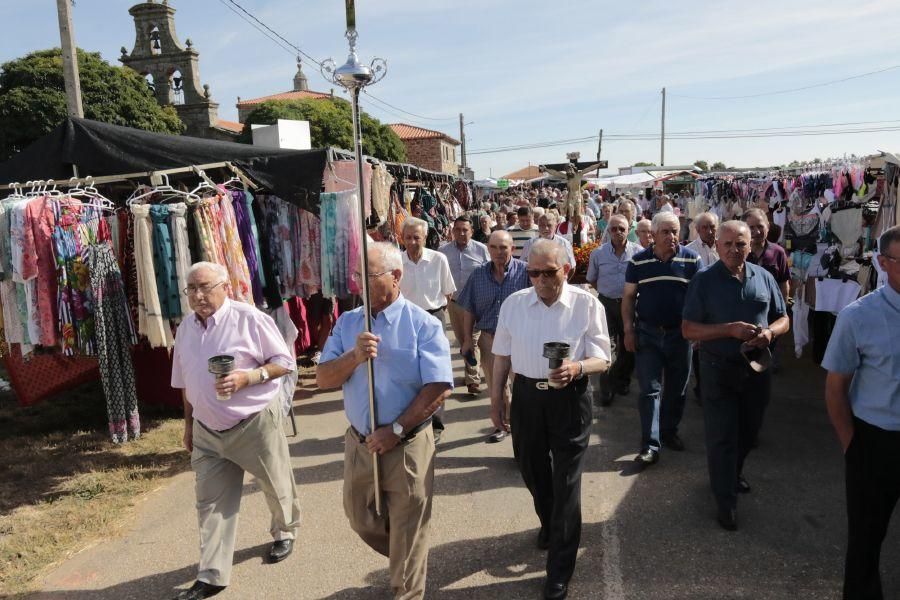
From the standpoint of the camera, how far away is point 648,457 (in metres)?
4.91

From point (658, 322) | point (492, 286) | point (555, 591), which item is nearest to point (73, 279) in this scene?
point (492, 286)

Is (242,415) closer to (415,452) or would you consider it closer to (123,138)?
(415,452)

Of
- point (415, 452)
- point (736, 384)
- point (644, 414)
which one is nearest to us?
point (415, 452)

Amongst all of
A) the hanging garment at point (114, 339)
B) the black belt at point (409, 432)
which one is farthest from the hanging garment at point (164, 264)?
the black belt at point (409, 432)

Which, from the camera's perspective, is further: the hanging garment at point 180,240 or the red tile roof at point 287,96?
the red tile roof at point 287,96

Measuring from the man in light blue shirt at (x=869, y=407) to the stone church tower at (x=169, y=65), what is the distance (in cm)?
5037

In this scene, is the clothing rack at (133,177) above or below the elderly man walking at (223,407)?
above

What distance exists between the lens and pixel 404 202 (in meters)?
10.2

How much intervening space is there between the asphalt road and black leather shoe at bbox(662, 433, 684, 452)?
0.27 ft

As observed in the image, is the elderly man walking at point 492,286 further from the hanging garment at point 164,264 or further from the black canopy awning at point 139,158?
the hanging garment at point 164,264

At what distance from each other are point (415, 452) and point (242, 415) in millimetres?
1131

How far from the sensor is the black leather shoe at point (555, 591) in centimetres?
329

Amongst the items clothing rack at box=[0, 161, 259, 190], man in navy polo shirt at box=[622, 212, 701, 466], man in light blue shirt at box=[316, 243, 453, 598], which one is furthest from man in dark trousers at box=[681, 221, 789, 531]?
clothing rack at box=[0, 161, 259, 190]

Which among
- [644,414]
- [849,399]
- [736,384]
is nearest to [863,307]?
[849,399]
